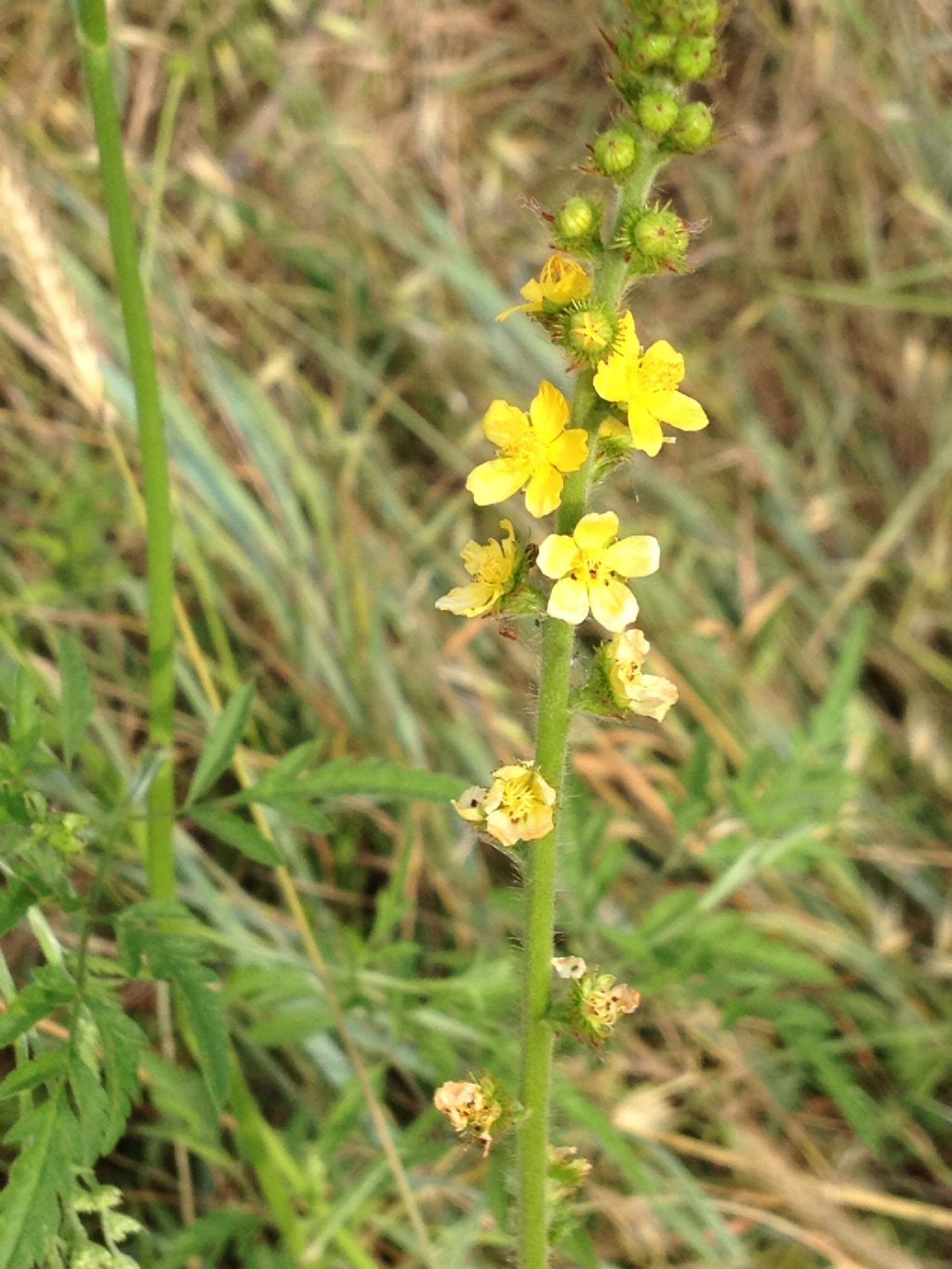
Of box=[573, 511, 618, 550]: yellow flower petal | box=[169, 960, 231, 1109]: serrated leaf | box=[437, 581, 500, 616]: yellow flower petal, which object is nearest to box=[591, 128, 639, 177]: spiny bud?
box=[573, 511, 618, 550]: yellow flower petal

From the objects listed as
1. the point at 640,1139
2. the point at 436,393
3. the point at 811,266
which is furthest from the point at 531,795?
the point at 811,266

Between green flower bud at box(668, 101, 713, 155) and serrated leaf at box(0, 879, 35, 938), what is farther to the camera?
serrated leaf at box(0, 879, 35, 938)

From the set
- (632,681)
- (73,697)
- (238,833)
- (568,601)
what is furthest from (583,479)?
(73,697)

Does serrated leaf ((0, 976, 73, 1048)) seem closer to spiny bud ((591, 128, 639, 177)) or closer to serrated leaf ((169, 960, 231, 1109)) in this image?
serrated leaf ((169, 960, 231, 1109))

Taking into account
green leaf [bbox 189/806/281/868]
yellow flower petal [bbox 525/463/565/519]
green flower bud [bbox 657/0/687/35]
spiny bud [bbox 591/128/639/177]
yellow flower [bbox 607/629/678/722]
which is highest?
green flower bud [bbox 657/0/687/35]

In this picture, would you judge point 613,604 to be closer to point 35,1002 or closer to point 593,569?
point 593,569

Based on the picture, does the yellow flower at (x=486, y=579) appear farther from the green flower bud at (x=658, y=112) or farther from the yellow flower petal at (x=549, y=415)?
the green flower bud at (x=658, y=112)
